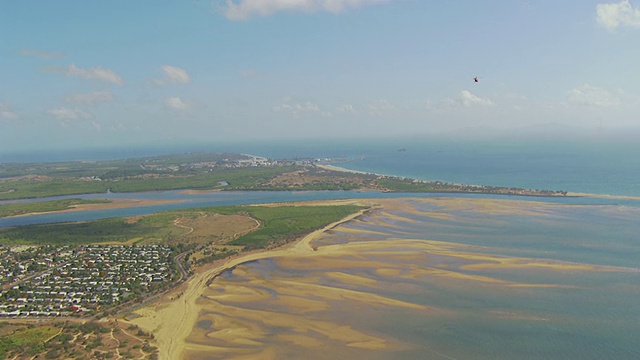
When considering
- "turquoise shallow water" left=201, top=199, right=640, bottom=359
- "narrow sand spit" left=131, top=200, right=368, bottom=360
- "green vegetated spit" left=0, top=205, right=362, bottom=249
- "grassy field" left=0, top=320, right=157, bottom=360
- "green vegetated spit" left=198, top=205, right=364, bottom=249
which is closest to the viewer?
"grassy field" left=0, top=320, right=157, bottom=360

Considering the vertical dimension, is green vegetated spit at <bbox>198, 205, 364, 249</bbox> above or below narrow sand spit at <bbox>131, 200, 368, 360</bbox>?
above

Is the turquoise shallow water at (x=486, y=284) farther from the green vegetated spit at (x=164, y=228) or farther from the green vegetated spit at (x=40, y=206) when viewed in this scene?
the green vegetated spit at (x=40, y=206)

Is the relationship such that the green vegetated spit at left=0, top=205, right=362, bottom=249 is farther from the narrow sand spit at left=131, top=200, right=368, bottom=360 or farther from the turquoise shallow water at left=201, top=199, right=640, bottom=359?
the narrow sand spit at left=131, top=200, right=368, bottom=360

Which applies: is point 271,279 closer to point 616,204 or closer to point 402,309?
point 402,309

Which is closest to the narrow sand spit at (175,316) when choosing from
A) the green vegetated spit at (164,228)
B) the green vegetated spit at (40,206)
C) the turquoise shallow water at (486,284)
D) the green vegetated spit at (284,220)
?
the turquoise shallow water at (486,284)

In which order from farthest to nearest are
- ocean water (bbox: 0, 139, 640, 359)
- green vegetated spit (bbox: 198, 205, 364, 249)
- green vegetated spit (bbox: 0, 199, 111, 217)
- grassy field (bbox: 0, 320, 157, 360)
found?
1. green vegetated spit (bbox: 0, 199, 111, 217)
2. green vegetated spit (bbox: 198, 205, 364, 249)
3. ocean water (bbox: 0, 139, 640, 359)
4. grassy field (bbox: 0, 320, 157, 360)

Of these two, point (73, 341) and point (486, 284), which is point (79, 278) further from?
point (486, 284)

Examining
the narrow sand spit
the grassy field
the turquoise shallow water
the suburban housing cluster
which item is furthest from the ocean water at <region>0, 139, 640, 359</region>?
the suburban housing cluster

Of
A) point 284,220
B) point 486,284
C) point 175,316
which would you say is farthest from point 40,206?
point 486,284
